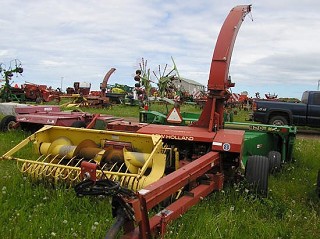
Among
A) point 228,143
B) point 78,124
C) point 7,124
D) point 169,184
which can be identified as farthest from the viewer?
point 7,124

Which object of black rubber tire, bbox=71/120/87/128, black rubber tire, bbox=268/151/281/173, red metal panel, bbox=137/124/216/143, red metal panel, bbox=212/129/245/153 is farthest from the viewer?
→ black rubber tire, bbox=71/120/87/128

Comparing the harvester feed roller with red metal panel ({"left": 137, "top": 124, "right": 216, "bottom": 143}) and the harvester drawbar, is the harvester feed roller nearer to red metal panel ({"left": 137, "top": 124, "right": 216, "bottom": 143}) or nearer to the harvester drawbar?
the harvester drawbar

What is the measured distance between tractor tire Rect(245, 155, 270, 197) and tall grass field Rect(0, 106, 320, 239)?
13 cm

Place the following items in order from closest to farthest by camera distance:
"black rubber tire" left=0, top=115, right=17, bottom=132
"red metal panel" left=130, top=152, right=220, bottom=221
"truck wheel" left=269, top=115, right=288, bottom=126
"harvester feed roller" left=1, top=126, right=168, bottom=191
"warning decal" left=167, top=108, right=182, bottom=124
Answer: "red metal panel" left=130, top=152, right=220, bottom=221 → "harvester feed roller" left=1, top=126, right=168, bottom=191 → "warning decal" left=167, top=108, right=182, bottom=124 → "black rubber tire" left=0, top=115, right=17, bottom=132 → "truck wheel" left=269, top=115, right=288, bottom=126

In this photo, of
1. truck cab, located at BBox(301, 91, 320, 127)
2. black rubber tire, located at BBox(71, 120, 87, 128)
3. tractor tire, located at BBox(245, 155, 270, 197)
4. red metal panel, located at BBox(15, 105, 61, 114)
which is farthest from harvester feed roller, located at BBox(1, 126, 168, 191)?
truck cab, located at BBox(301, 91, 320, 127)

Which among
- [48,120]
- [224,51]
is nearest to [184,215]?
[224,51]

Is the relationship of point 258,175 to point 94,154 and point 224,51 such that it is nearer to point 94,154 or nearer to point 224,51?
point 224,51

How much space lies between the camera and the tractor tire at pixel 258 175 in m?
5.02

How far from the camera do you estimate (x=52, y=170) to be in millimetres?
4828

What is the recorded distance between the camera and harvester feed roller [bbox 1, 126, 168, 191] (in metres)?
4.67

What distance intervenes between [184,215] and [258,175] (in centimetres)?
141

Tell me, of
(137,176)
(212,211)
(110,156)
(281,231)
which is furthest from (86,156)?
(281,231)

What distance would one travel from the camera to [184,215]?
13.5 ft

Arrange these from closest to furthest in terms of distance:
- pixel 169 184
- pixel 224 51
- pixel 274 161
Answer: pixel 169 184 < pixel 224 51 < pixel 274 161
